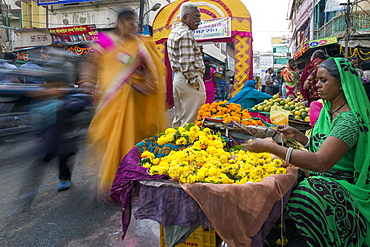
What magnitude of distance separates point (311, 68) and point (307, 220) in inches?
158

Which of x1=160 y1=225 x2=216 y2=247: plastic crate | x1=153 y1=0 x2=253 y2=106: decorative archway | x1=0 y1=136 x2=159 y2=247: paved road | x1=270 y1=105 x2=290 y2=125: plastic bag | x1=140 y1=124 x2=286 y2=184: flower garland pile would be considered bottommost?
x1=0 y1=136 x2=159 y2=247: paved road

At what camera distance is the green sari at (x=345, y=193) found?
1690 mm

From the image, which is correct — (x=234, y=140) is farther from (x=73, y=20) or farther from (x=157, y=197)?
(x=73, y=20)

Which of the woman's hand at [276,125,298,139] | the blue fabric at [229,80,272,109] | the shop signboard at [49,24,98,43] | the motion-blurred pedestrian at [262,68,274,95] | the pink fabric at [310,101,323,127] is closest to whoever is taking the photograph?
the woman's hand at [276,125,298,139]

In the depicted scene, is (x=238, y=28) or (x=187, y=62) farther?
(x=238, y=28)

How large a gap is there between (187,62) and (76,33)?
14.1 m

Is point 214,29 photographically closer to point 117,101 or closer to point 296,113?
point 296,113

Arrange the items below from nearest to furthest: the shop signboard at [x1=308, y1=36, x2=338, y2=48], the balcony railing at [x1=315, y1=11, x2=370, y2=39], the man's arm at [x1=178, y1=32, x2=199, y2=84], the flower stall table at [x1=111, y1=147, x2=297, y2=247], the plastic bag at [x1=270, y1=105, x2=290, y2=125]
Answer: the flower stall table at [x1=111, y1=147, x2=297, y2=247]
the man's arm at [x1=178, y1=32, x2=199, y2=84]
the plastic bag at [x1=270, y1=105, x2=290, y2=125]
the shop signboard at [x1=308, y1=36, x2=338, y2=48]
the balcony railing at [x1=315, y1=11, x2=370, y2=39]

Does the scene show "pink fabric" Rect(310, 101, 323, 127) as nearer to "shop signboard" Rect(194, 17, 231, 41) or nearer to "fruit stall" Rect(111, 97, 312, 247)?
"fruit stall" Rect(111, 97, 312, 247)

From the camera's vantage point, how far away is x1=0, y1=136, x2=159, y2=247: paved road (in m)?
2.45

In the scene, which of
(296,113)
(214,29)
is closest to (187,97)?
(296,113)

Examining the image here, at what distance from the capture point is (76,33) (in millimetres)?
15609

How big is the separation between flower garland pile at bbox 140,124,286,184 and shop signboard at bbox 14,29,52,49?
696 inches

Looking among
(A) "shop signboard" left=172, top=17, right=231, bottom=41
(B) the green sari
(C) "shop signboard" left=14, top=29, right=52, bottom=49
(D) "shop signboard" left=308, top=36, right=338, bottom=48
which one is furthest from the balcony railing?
(C) "shop signboard" left=14, top=29, right=52, bottom=49
